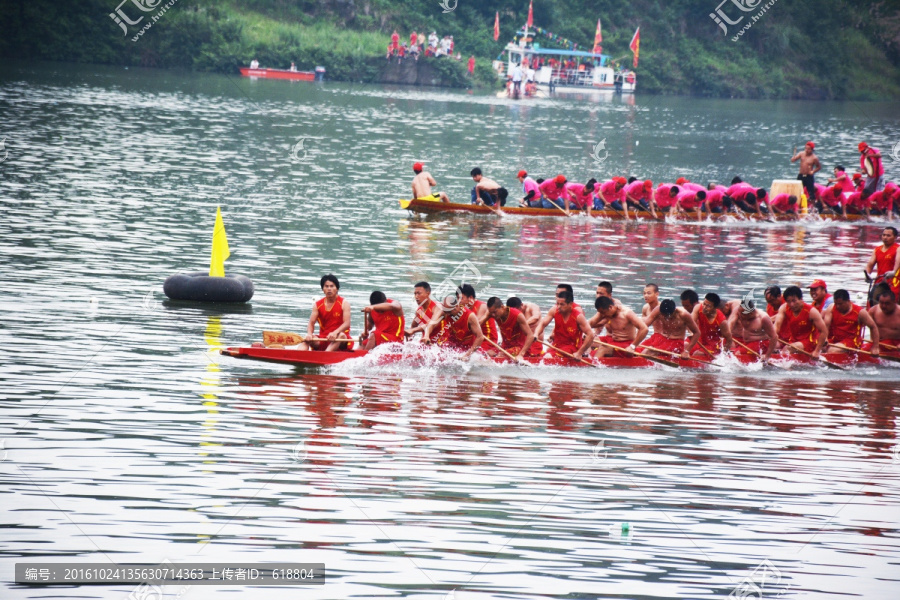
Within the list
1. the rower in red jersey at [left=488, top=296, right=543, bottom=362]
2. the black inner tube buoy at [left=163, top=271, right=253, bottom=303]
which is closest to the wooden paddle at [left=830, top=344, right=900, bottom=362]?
the rower in red jersey at [left=488, top=296, right=543, bottom=362]

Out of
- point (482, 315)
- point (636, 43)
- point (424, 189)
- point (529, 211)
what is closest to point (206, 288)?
point (482, 315)

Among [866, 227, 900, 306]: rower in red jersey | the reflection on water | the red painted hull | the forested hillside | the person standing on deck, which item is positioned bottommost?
the reflection on water

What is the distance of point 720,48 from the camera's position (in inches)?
4146

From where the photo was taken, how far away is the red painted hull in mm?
86812

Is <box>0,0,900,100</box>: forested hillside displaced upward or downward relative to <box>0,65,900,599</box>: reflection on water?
upward

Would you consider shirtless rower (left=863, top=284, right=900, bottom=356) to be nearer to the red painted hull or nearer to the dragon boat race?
the dragon boat race

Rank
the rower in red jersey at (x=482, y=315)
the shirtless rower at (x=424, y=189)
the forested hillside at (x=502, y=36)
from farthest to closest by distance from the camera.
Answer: the forested hillside at (x=502, y=36)
the shirtless rower at (x=424, y=189)
the rower in red jersey at (x=482, y=315)

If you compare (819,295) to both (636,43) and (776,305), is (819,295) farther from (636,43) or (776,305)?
(636,43)

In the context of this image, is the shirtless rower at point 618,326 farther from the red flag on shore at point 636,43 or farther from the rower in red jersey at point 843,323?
the red flag on shore at point 636,43

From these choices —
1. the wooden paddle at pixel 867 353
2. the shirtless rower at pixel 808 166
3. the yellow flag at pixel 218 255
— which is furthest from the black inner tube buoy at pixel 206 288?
the shirtless rower at pixel 808 166

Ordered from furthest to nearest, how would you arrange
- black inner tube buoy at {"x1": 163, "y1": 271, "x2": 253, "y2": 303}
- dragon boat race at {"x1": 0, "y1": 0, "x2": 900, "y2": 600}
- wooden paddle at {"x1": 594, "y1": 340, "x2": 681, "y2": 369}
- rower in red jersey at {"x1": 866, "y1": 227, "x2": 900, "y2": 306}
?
1. rower in red jersey at {"x1": 866, "y1": 227, "x2": 900, "y2": 306}
2. black inner tube buoy at {"x1": 163, "y1": 271, "x2": 253, "y2": 303}
3. wooden paddle at {"x1": 594, "y1": 340, "x2": 681, "y2": 369}
4. dragon boat race at {"x1": 0, "y1": 0, "x2": 900, "y2": 600}

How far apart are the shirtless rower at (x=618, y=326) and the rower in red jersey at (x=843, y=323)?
3099mm

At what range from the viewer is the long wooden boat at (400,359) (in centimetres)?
1436

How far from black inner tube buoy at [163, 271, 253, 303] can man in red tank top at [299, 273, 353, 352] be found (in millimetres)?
3518
